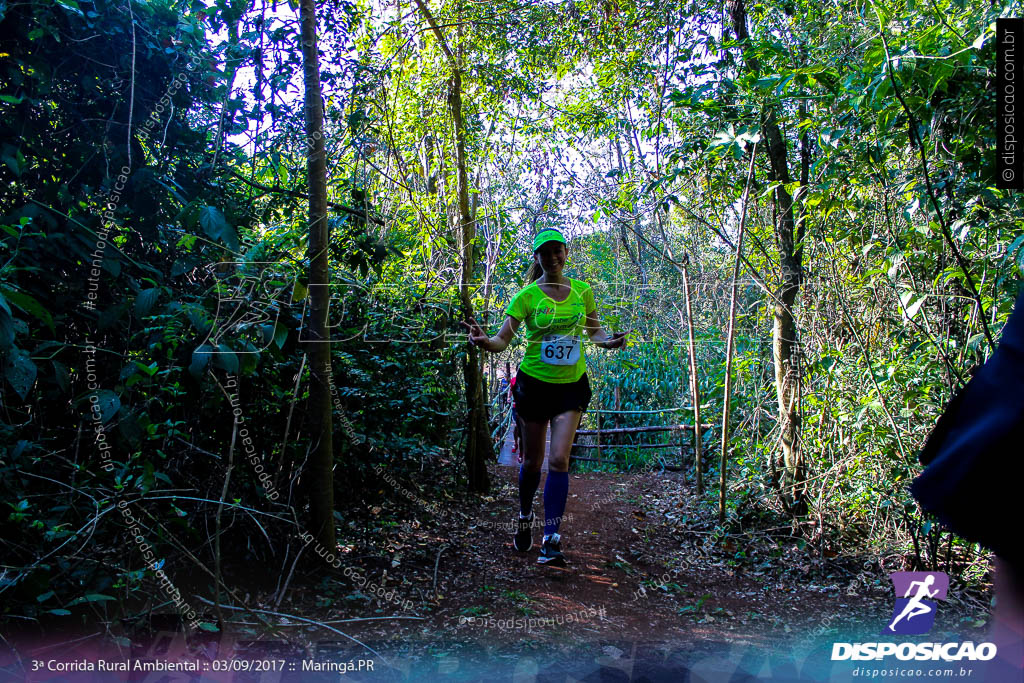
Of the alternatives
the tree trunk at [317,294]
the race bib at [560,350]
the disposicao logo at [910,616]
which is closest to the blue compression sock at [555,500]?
the race bib at [560,350]

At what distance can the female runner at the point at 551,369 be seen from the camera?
145 inches

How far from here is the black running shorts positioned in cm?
373

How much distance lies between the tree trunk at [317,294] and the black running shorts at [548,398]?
50.3 inches

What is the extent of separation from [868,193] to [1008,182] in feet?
2.85

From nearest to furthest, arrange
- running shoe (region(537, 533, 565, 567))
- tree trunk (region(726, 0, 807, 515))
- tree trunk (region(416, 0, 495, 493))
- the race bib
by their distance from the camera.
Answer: running shoe (region(537, 533, 565, 567)) → the race bib → tree trunk (region(726, 0, 807, 515)) → tree trunk (region(416, 0, 495, 493))

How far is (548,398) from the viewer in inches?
148

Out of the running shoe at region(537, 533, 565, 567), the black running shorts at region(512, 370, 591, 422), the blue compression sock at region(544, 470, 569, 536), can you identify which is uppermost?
the black running shorts at region(512, 370, 591, 422)

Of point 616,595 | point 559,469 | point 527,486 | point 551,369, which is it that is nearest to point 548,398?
point 551,369

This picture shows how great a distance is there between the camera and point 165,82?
2.89m

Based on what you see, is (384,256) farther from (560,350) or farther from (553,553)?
(553,553)

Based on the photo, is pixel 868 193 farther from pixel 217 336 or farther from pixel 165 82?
pixel 165 82

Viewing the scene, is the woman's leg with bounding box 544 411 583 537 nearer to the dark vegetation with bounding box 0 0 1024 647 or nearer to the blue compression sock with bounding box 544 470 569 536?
the blue compression sock with bounding box 544 470 569 536

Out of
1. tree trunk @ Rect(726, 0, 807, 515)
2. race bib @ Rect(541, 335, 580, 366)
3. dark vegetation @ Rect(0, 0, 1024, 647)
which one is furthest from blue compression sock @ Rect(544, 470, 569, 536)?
tree trunk @ Rect(726, 0, 807, 515)

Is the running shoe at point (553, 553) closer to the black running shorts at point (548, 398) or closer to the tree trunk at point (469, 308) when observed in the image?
the black running shorts at point (548, 398)
